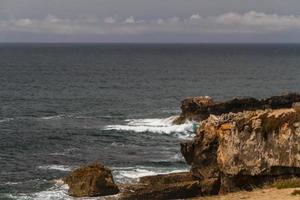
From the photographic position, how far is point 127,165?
54.7 metres

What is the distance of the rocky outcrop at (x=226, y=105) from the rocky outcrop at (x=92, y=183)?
34840mm

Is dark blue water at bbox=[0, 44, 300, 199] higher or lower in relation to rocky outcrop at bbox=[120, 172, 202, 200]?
lower

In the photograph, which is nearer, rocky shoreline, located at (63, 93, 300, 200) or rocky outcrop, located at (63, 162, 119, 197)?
rocky shoreline, located at (63, 93, 300, 200)

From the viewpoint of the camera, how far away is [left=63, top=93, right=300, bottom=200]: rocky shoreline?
32.8 m

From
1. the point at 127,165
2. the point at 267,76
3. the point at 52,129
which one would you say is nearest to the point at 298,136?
the point at 127,165

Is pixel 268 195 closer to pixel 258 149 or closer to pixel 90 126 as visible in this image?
pixel 258 149

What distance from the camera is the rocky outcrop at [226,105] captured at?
248 feet

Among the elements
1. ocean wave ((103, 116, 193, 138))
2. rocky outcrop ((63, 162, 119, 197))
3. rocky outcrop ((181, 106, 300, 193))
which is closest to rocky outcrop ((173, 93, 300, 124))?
ocean wave ((103, 116, 193, 138))

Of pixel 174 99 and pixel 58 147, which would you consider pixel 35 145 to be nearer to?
pixel 58 147

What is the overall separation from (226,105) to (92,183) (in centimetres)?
3681

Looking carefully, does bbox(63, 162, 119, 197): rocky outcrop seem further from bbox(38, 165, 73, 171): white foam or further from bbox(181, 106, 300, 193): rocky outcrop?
bbox(181, 106, 300, 193): rocky outcrop

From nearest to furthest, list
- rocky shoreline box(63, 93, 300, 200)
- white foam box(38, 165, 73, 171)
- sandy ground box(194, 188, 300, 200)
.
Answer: sandy ground box(194, 188, 300, 200) < rocky shoreline box(63, 93, 300, 200) < white foam box(38, 165, 73, 171)

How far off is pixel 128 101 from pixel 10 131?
1516 inches

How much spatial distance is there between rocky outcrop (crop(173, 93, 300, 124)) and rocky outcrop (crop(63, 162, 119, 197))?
3484 cm
